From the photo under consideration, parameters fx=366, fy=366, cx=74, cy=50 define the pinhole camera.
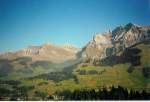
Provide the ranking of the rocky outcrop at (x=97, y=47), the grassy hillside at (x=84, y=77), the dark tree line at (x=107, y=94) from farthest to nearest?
1. the rocky outcrop at (x=97, y=47)
2. the grassy hillside at (x=84, y=77)
3. the dark tree line at (x=107, y=94)

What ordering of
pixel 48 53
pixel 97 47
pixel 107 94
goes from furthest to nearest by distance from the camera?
pixel 48 53
pixel 97 47
pixel 107 94

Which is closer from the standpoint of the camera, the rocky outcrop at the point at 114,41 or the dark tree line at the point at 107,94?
the dark tree line at the point at 107,94

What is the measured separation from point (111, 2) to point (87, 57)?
1.13 meters

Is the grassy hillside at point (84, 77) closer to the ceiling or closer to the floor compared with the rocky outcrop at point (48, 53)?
closer to the floor

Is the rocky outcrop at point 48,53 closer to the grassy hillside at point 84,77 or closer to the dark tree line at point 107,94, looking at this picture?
the grassy hillside at point 84,77

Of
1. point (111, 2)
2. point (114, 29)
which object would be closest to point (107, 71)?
point (114, 29)

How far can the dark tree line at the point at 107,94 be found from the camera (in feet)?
21.4

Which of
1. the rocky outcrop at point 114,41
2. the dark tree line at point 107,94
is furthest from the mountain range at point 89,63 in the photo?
the dark tree line at point 107,94

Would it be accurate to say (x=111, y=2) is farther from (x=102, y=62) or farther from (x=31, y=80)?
(x=31, y=80)

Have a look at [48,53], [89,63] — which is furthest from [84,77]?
[48,53]

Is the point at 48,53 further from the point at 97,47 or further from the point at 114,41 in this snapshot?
the point at 114,41

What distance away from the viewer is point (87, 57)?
6.95m

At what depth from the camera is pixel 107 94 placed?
6.61 meters

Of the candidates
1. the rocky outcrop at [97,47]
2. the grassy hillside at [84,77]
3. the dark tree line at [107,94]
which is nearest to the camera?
the dark tree line at [107,94]
